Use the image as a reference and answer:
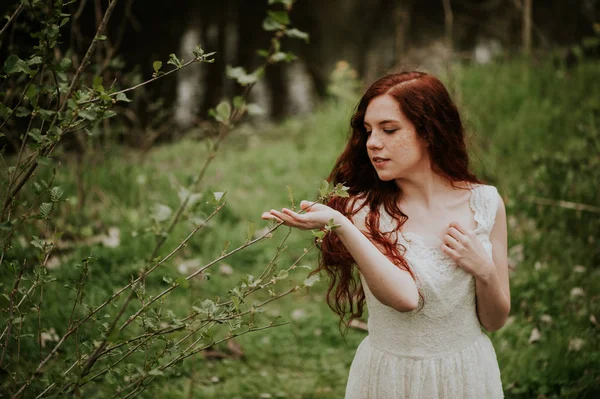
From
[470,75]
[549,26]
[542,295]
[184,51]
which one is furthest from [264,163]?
[549,26]

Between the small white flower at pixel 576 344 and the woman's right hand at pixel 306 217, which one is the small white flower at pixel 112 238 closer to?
the woman's right hand at pixel 306 217

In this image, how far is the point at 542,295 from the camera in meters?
3.27

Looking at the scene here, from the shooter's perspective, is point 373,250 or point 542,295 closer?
point 373,250

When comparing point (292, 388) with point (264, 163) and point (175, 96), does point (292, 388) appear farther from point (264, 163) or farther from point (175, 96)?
point (175, 96)

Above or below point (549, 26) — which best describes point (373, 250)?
below

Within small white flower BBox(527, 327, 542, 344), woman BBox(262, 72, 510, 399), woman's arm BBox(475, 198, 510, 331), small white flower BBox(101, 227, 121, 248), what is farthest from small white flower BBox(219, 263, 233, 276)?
woman's arm BBox(475, 198, 510, 331)

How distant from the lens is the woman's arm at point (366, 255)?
1.51 metres

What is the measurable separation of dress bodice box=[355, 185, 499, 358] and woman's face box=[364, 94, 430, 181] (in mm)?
188

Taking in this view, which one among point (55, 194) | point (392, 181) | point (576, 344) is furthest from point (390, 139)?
point (576, 344)

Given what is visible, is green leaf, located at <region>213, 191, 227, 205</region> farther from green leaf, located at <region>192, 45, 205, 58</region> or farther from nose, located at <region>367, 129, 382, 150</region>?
nose, located at <region>367, 129, 382, 150</region>

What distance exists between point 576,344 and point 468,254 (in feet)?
5.03

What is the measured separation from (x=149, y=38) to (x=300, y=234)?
817cm

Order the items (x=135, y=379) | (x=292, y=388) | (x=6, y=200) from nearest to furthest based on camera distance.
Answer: (x=6, y=200) → (x=135, y=379) → (x=292, y=388)

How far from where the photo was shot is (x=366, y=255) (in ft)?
5.09
